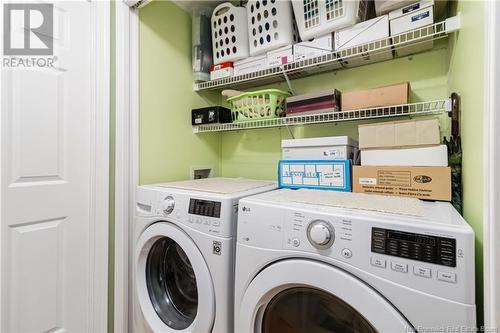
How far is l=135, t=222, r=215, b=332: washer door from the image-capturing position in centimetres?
111

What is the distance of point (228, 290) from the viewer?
2.98ft

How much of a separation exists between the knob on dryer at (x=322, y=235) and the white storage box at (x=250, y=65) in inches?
39.1

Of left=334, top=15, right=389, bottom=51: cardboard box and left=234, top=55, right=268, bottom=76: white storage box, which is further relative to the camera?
left=234, top=55, right=268, bottom=76: white storage box

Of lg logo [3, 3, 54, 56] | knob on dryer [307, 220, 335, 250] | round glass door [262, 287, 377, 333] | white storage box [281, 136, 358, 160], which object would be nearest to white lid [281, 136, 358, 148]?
white storage box [281, 136, 358, 160]

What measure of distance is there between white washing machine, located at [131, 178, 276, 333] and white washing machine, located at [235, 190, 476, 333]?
81 mm

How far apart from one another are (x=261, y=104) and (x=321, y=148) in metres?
0.43

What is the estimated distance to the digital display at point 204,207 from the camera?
96 cm

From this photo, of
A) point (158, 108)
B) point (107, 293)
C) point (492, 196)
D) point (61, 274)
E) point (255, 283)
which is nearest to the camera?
point (492, 196)

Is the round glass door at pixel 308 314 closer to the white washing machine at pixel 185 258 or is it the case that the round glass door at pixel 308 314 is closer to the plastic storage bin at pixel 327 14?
the white washing machine at pixel 185 258

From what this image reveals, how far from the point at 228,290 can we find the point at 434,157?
3.05ft

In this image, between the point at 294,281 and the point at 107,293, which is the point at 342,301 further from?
the point at 107,293

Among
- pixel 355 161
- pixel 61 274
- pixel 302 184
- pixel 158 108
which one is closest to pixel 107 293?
pixel 61 274

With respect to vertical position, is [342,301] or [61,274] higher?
[342,301]

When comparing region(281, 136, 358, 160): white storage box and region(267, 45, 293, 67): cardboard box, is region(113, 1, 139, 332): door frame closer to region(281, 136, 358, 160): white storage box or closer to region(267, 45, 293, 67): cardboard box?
region(267, 45, 293, 67): cardboard box
